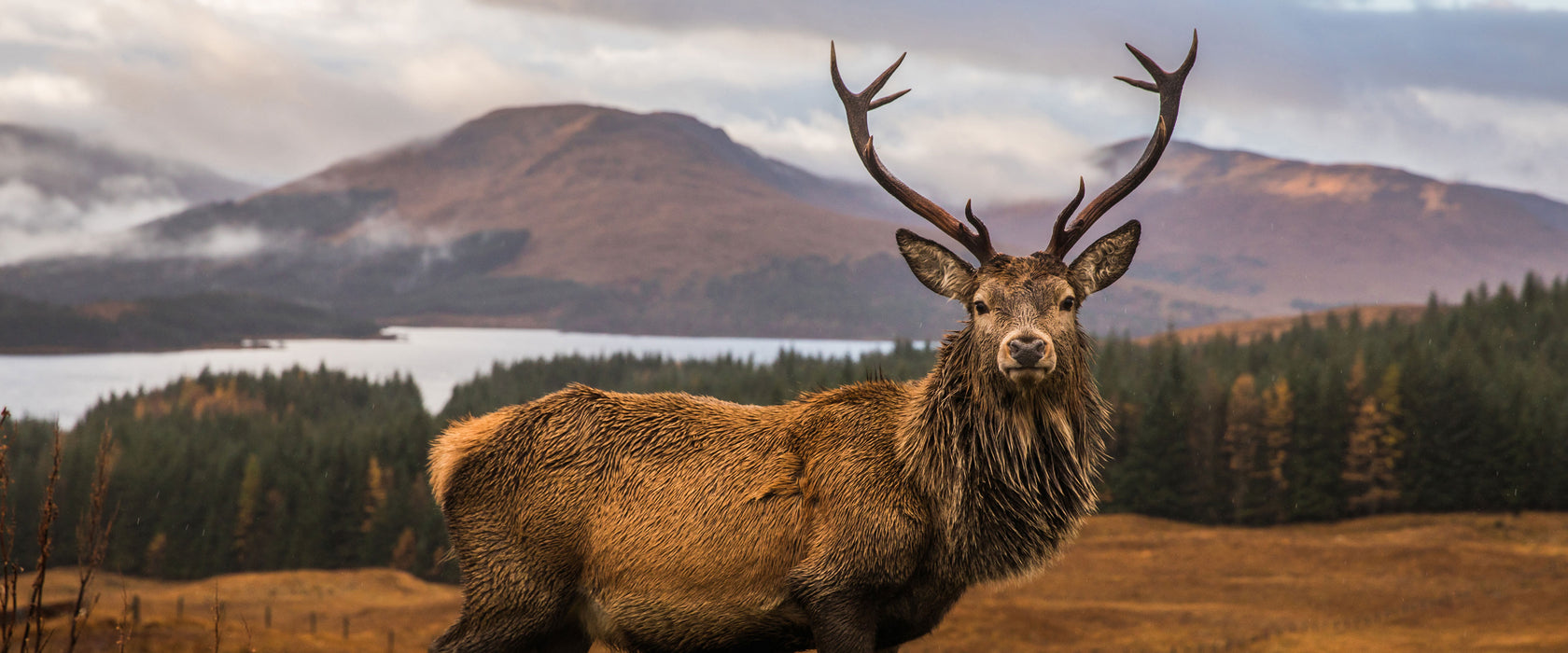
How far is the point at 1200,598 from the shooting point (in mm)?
70000

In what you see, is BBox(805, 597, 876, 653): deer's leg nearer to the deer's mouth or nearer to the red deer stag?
the red deer stag

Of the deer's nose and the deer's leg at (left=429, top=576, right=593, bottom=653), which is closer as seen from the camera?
the deer's nose

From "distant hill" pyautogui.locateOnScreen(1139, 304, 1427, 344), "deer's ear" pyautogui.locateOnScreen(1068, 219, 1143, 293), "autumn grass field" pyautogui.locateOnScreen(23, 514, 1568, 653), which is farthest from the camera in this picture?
"distant hill" pyautogui.locateOnScreen(1139, 304, 1427, 344)

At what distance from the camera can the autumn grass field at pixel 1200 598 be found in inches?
2050

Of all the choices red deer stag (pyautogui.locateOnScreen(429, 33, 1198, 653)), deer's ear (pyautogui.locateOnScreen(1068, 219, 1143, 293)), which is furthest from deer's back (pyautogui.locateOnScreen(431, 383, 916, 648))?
deer's ear (pyautogui.locateOnScreen(1068, 219, 1143, 293))

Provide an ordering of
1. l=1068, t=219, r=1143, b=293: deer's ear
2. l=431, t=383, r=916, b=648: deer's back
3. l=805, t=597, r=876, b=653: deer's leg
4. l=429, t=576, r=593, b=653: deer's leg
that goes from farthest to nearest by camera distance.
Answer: l=429, t=576, r=593, b=653: deer's leg → l=1068, t=219, r=1143, b=293: deer's ear → l=431, t=383, r=916, b=648: deer's back → l=805, t=597, r=876, b=653: deer's leg

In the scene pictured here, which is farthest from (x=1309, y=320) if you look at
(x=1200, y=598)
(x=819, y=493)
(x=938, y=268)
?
(x=819, y=493)

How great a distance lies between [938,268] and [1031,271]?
0.66 meters

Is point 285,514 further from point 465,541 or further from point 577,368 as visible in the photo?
point 465,541

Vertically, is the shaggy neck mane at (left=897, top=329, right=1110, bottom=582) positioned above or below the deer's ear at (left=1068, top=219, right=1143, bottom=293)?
below

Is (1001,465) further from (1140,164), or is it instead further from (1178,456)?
(1178,456)

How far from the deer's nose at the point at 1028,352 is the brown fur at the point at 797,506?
163mm

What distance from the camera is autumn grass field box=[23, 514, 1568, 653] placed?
5206cm

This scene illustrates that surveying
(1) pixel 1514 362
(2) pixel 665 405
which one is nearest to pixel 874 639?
(2) pixel 665 405
